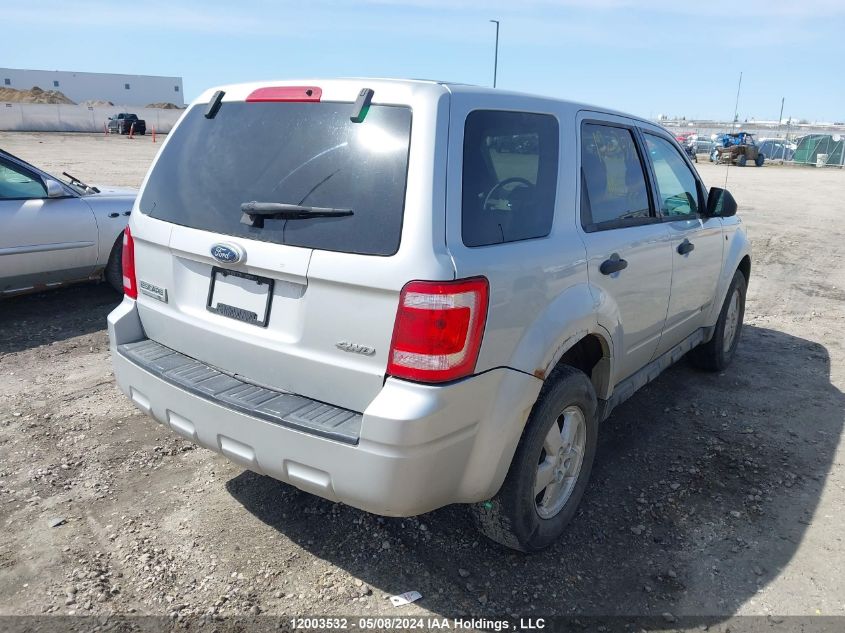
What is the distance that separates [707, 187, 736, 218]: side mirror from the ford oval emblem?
3.31m

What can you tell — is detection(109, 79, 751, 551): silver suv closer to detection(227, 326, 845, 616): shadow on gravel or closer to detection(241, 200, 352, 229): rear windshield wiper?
detection(241, 200, 352, 229): rear windshield wiper

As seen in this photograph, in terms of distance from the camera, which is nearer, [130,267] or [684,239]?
[130,267]

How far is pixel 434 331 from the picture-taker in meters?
2.31

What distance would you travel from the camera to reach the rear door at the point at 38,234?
5.88 meters

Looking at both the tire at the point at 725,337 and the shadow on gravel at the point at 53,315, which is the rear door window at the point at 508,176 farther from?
the shadow on gravel at the point at 53,315

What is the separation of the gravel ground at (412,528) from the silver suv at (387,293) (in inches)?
12.4

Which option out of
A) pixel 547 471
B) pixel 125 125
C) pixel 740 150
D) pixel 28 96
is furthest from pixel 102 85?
pixel 547 471

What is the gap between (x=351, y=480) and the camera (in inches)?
A: 93.9

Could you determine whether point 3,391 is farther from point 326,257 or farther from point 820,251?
point 820,251

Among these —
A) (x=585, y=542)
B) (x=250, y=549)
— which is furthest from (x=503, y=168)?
(x=250, y=549)

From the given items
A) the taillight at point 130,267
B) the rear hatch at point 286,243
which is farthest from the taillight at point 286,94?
the taillight at point 130,267

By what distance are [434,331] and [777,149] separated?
184ft

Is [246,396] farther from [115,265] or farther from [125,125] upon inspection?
[125,125]

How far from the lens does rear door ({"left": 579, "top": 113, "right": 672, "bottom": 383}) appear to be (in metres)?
3.22
